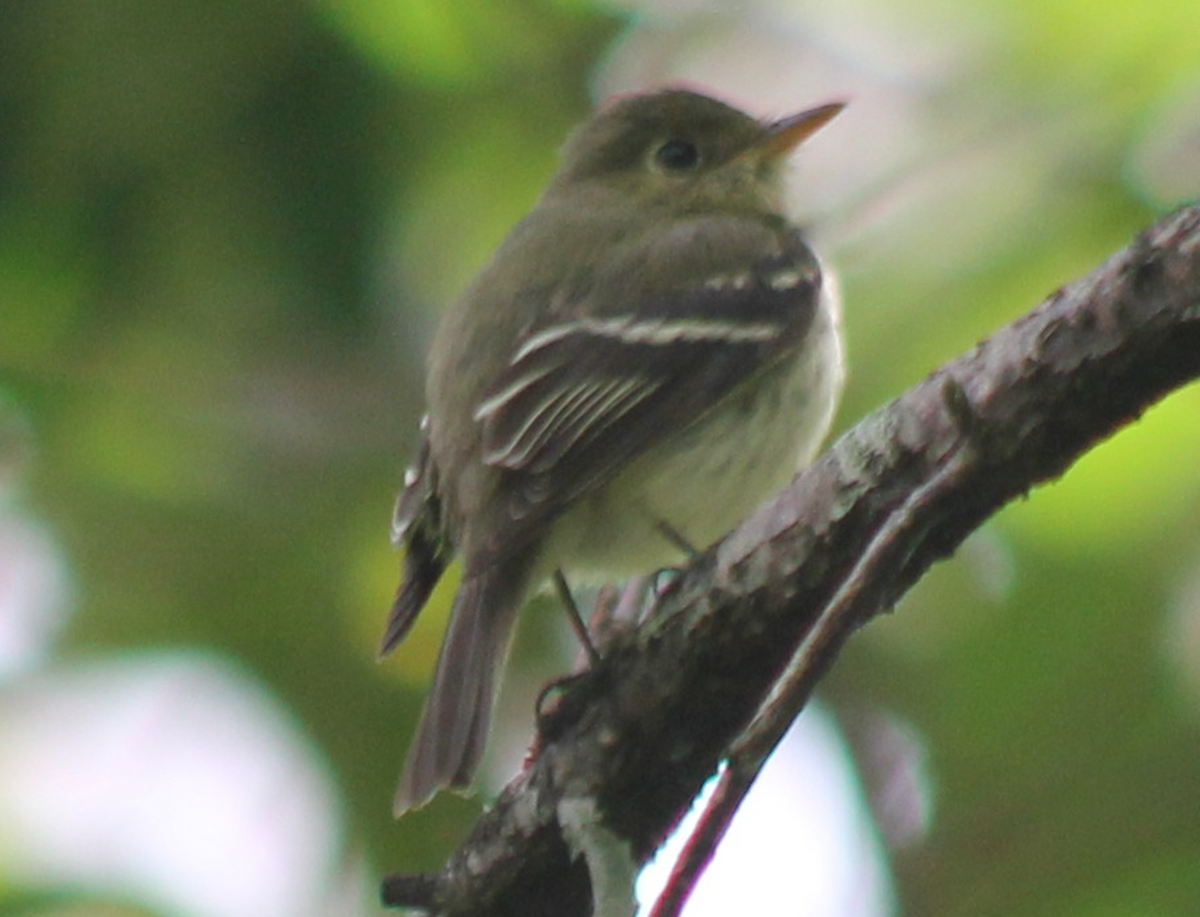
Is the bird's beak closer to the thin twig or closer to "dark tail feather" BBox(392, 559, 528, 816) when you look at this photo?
"dark tail feather" BBox(392, 559, 528, 816)

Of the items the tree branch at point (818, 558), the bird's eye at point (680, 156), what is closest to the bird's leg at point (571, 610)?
the tree branch at point (818, 558)

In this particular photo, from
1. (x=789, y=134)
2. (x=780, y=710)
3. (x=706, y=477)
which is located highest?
(x=789, y=134)

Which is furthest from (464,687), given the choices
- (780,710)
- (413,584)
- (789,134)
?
(789,134)

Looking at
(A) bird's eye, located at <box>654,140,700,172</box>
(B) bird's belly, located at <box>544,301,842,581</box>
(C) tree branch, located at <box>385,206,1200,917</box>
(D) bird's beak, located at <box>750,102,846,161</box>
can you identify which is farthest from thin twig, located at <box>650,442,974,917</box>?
(A) bird's eye, located at <box>654,140,700,172</box>

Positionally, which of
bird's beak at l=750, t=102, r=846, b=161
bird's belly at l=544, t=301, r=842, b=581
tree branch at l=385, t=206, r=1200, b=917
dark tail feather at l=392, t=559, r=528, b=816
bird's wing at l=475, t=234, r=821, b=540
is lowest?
tree branch at l=385, t=206, r=1200, b=917

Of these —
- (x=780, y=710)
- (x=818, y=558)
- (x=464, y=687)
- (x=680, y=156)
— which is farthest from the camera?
(x=680, y=156)

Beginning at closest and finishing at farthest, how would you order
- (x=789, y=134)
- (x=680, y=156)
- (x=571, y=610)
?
1. (x=571, y=610)
2. (x=789, y=134)
3. (x=680, y=156)

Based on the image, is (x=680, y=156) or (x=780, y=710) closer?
(x=780, y=710)

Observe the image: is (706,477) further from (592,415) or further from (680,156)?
(680,156)

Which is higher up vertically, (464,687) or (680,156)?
(680,156)
